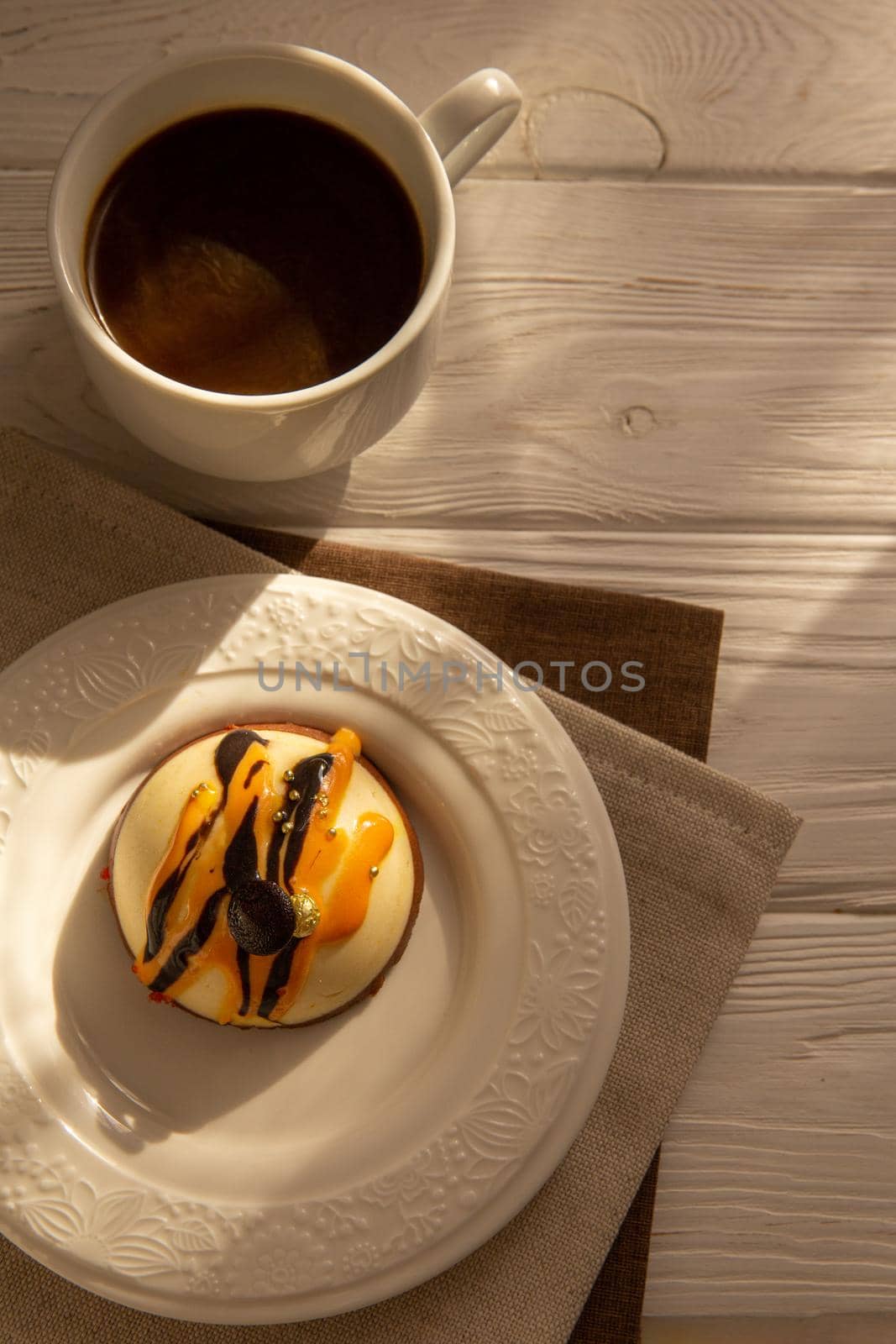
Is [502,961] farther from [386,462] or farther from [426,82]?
[426,82]

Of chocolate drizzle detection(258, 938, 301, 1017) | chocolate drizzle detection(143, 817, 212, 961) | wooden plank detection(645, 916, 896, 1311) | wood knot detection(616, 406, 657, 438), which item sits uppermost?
wood knot detection(616, 406, 657, 438)

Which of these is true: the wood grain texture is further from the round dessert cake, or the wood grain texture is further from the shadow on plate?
the shadow on plate

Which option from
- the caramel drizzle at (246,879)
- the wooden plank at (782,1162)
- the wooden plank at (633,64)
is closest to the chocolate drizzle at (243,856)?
the caramel drizzle at (246,879)

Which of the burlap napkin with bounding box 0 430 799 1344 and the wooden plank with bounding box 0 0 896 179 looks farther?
the wooden plank with bounding box 0 0 896 179

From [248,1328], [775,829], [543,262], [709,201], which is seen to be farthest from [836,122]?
[248,1328]

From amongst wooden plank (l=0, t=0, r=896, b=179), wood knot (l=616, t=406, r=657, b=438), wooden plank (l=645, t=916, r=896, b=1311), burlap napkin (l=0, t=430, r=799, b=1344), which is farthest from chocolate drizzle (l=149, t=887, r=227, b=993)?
wooden plank (l=0, t=0, r=896, b=179)

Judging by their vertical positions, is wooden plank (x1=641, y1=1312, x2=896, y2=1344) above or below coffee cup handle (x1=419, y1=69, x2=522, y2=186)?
below

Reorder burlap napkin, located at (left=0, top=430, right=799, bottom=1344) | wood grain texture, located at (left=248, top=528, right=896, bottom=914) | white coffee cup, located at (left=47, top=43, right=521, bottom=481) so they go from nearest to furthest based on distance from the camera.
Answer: white coffee cup, located at (left=47, top=43, right=521, bottom=481) → burlap napkin, located at (left=0, top=430, right=799, bottom=1344) → wood grain texture, located at (left=248, top=528, right=896, bottom=914)

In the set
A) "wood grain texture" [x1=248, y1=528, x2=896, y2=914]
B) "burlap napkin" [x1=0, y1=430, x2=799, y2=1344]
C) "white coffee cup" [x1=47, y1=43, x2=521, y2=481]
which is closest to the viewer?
"white coffee cup" [x1=47, y1=43, x2=521, y2=481]
